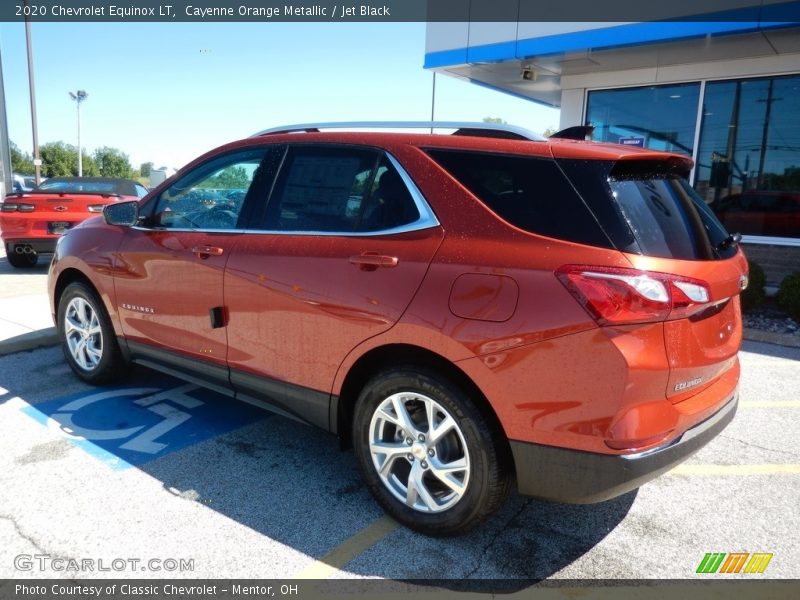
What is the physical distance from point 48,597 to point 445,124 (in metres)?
2.64

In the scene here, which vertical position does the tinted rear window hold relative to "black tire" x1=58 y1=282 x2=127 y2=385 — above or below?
above

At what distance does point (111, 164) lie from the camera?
84.4m

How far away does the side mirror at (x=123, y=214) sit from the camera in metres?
3.97

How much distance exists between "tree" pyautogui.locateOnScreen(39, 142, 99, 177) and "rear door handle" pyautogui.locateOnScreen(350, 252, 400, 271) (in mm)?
71028

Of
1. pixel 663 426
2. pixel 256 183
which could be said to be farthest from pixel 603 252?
pixel 256 183

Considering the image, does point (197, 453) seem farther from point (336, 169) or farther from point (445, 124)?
point (445, 124)

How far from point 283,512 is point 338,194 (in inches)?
62.6

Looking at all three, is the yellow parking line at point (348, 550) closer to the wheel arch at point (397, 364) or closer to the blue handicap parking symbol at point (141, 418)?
the wheel arch at point (397, 364)

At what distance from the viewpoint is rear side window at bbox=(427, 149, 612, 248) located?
229cm

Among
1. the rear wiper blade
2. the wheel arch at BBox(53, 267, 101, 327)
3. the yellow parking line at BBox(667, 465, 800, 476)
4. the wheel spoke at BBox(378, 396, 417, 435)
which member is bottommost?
the yellow parking line at BBox(667, 465, 800, 476)

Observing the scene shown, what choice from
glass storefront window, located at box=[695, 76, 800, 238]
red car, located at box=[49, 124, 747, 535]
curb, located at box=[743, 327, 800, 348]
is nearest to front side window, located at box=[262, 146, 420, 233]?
red car, located at box=[49, 124, 747, 535]

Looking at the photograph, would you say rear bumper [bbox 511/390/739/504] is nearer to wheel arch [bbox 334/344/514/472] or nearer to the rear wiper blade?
wheel arch [bbox 334/344/514/472]

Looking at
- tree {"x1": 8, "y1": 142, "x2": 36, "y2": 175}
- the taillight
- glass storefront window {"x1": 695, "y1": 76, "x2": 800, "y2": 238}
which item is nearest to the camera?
the taillight

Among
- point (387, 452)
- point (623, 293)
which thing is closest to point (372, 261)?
point (387, 452)
